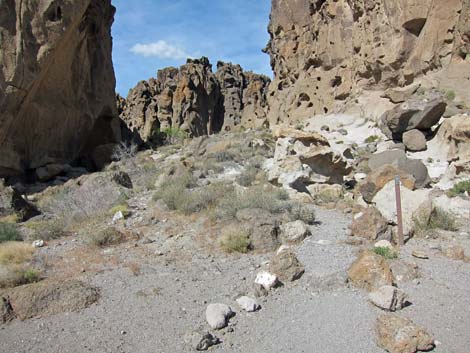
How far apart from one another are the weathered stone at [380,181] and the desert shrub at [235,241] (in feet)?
11.5

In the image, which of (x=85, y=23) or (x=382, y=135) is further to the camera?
(x=85, y=23)

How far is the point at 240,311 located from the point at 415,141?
432 inches

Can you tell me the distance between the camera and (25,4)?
14.9m

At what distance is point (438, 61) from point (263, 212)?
1359 centimetres

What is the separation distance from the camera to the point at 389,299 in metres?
4.16

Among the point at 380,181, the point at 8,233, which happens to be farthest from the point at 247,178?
the point at 8,233

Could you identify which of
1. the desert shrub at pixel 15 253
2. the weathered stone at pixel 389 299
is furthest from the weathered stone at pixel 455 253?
the desert shrub at pixel 15 253

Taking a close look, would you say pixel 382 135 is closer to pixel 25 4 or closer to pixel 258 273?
pixel 258 273

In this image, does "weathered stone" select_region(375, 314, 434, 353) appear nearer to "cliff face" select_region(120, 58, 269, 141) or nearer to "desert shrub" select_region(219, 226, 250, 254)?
"desert shrub" select_region(219, 226, 250, 254)

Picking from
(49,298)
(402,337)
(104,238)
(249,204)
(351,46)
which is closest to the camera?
(402,337)

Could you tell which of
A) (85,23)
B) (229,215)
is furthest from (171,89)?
(229,215)

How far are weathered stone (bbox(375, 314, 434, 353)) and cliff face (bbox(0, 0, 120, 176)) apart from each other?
15.4 meters

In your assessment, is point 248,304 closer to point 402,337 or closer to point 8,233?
point 402,337

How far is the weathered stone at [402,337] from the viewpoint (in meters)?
3.37
